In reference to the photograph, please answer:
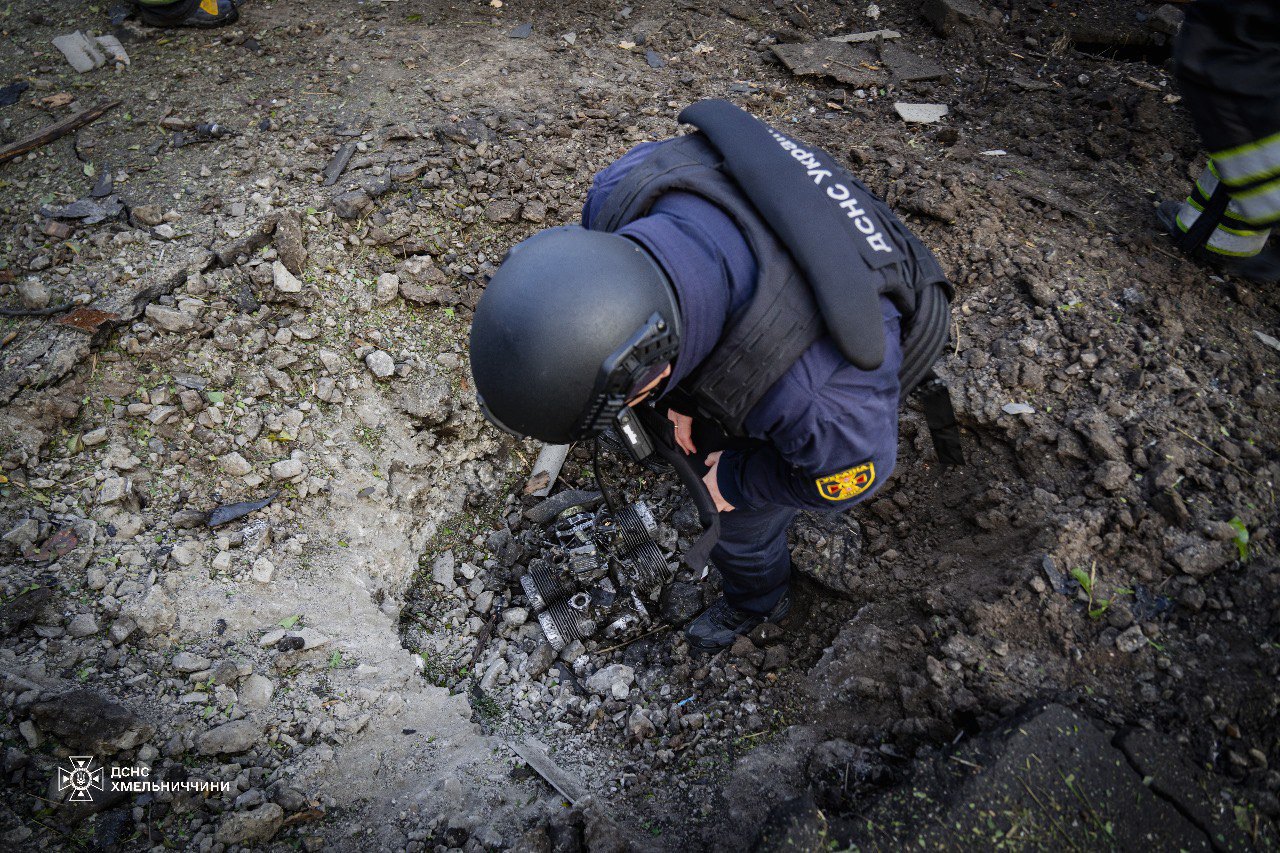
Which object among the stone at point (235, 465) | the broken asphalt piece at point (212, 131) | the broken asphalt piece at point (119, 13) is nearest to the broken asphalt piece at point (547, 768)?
the stone at point (235, 465)

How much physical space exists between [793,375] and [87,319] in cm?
299

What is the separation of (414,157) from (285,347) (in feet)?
4.23

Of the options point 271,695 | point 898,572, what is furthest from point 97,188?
point 898,572

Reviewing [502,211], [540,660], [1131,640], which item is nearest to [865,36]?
[502,211]

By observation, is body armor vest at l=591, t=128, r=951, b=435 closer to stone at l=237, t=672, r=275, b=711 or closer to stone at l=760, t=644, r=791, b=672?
stone at l=760, t=644, r=791, b=672

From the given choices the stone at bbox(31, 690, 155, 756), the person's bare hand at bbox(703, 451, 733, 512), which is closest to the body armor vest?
the person's bare hand at bbox(703, 451, 733, 512)

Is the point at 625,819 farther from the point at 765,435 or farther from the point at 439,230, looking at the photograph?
the point at 439,230

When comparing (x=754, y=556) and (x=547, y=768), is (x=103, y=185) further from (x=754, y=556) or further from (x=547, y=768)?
(x=754, y=556)

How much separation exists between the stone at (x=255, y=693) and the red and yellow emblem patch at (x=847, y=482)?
78.5 inches

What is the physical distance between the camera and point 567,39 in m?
4.77

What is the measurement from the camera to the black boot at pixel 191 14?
4324mm

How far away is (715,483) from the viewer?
2.56m

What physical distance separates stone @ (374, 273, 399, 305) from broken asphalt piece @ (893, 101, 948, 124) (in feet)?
10.2


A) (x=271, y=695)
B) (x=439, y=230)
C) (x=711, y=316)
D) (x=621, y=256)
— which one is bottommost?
(x=271, y=695)
